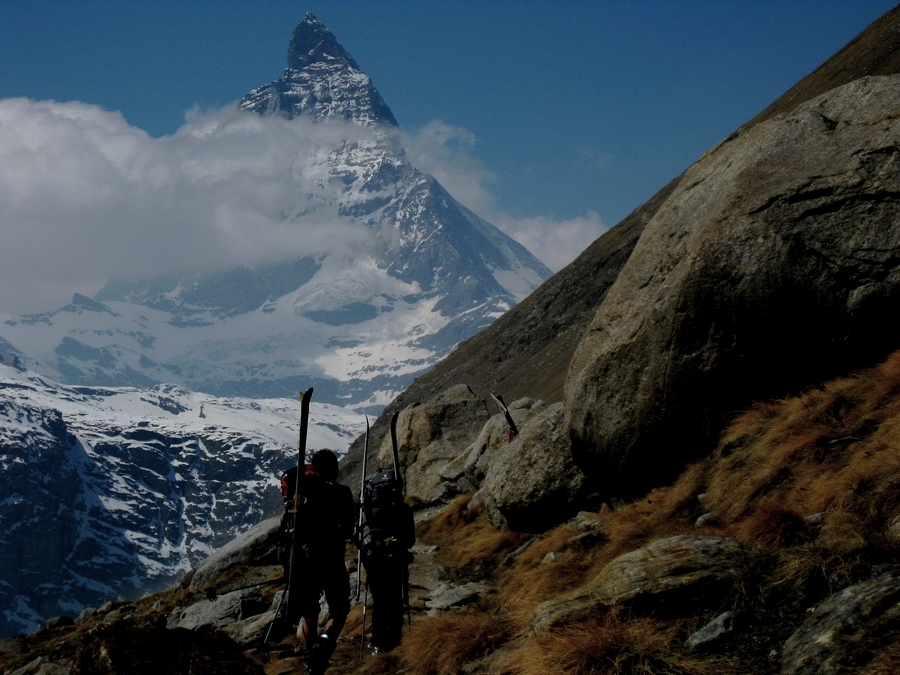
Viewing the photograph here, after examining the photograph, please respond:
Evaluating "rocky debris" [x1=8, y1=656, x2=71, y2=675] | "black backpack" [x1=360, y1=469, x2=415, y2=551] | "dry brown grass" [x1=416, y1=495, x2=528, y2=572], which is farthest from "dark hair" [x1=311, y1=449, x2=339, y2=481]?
"rocky debris" [x1=8, y1=656, x2=71, y2=675]

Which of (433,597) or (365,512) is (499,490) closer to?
(433,597)

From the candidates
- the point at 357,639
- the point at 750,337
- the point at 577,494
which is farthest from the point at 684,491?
the point at 357,639

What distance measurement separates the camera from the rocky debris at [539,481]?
15922 mm

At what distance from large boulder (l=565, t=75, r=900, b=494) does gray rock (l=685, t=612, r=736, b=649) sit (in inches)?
218

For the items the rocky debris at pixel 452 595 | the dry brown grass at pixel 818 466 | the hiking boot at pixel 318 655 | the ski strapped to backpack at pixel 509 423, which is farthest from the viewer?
the ski strapped to backpack at pixel 509 423

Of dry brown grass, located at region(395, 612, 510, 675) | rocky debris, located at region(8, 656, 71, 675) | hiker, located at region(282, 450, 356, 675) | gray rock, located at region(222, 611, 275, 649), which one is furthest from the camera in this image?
gray rock, located at region(222, 611, 275, 649)

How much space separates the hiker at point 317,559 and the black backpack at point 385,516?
1.41 m

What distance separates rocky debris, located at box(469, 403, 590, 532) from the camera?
15922 mm

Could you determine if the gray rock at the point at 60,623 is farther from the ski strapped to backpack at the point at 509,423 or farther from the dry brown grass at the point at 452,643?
the dry brown grass at the point at 452,643

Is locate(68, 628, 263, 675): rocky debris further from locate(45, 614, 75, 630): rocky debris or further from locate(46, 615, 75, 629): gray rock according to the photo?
locate(46, 615, 75, 629): gray rock

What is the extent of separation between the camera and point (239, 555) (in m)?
23.8

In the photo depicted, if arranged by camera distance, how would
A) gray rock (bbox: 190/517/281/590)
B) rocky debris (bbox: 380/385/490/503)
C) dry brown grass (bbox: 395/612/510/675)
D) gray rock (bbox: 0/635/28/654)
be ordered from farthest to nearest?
rocky debris (bbox: 380/385/490/503) → gray rock (bbox: 190/517/281/590) → gray rock (bbox: 0/635/28/654) → dry brown grass (bbox: 395/612/510/675)

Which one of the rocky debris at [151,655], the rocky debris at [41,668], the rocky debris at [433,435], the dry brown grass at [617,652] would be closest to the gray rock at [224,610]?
the rocky debris at [41,668]

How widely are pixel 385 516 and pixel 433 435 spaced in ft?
73.3
